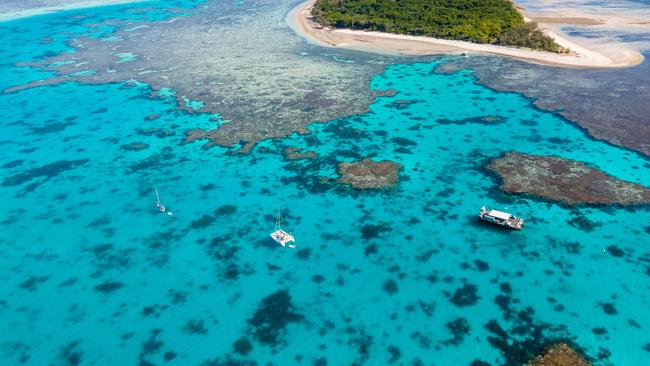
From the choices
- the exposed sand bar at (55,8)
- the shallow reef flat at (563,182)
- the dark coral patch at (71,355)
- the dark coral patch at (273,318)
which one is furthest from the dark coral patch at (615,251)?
the exposed sand bar at (55,8)

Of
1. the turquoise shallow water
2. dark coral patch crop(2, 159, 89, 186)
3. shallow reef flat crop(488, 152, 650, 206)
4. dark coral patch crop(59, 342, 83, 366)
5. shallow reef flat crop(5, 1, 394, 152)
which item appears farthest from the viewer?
shallow reef flat crop(5, 1, 394, 152)

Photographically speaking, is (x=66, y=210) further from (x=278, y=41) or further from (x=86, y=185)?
(x=278, y=41)

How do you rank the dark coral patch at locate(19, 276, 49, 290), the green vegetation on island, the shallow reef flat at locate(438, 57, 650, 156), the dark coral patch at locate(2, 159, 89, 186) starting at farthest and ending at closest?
the green vegetation on island < the shallow reef flat at locate(438, 57, 650, 156) < the dark coral patch at locate(2, 159, 89, 186) < the dark coral patch at locate(19, 276, 49, 290)

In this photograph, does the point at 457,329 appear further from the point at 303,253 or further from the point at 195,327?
the point at 195,327

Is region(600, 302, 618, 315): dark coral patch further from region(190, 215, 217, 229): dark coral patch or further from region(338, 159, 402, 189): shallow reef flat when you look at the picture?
region(190, 215, 217, 229): dark coral patch

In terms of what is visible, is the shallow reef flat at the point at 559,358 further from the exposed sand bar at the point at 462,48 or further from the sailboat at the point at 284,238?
the exposed sand bar at the point at 462,48

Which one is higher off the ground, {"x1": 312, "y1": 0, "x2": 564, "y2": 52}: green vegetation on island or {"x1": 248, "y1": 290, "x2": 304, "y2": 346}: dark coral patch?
{"x1": 312, "y1": 0, "x2": 564, "y2": 52}: green vegetation on island

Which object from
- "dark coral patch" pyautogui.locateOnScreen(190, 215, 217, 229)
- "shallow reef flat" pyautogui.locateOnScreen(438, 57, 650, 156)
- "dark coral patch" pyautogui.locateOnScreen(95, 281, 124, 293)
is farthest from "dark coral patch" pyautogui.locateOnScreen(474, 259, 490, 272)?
"shallow reef flat" pyautogui.locateOnScreen(438, 57, 650, 156)

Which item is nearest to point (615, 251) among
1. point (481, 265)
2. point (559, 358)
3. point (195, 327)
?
point (481, 265)
